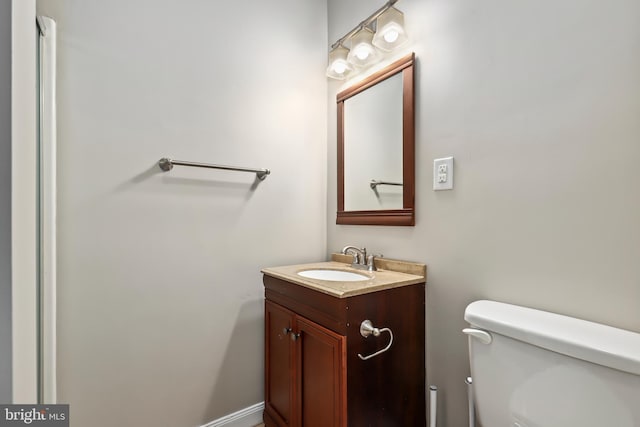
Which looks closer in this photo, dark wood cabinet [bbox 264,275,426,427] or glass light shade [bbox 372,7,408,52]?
dark wood cabinet [bbox 264,275,426,427]

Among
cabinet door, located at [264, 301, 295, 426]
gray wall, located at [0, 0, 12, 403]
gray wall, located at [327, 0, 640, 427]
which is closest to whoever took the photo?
gray wall, located at [0, 0, 12, 403]

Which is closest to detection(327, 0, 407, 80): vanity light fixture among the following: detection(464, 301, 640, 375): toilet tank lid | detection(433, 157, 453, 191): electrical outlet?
detection(433, 157, 453, 191): electrical outlet

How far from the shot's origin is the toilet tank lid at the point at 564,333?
2.16 ft

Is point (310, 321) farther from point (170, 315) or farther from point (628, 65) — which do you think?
point (628, 65)

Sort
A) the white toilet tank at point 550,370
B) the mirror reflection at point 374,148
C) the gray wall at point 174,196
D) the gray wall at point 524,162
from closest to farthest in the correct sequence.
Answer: the white toilet tank at point 550,370 → the gray wall at point 524,162 → the gray wall at point 174,196 → the mirror reflection at point 374,148

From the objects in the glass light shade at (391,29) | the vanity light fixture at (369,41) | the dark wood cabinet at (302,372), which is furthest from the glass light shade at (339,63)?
the dark wood cabinet at (302,372)

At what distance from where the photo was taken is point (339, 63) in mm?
1604

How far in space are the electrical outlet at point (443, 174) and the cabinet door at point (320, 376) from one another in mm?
690

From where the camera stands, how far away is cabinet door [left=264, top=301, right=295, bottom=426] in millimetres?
1282

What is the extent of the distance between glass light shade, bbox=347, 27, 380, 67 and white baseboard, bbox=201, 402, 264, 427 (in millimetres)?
1831

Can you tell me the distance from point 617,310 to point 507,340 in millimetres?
285

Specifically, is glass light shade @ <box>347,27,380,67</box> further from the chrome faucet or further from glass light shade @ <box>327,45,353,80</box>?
the chrome faucet

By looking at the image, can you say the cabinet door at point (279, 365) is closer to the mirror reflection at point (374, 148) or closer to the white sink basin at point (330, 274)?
the white sink basin at point (330, 274)

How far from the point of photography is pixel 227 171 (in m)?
1.48
